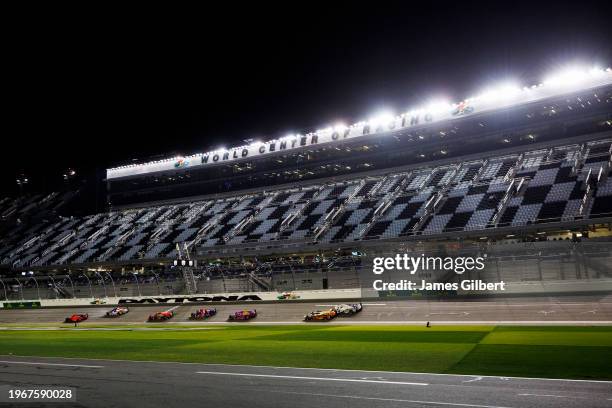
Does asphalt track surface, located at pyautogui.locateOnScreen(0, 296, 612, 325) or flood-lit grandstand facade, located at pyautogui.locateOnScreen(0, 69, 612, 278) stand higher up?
flood-lit grandstand facade, located at pyautogui.locateOnScreen(0, 69, 612, 278)

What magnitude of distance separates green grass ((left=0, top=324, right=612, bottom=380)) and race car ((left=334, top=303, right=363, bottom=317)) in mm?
3013

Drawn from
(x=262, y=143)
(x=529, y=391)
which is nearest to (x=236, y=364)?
(x=529, y=391)

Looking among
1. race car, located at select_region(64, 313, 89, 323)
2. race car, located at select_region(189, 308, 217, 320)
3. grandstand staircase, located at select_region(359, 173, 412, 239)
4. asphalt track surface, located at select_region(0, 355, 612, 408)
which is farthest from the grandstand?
asphalt track surface, located at select_region(0, 355, 612, 408)

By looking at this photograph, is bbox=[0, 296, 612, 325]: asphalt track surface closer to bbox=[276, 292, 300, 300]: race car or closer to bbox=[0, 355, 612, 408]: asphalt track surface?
bbox=[276, 292, 300, 300]: race car

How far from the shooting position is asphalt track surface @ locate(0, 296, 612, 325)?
97.9ft

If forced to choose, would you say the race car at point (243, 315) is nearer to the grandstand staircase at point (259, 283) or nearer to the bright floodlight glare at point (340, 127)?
the grandstand staircase at point (259, 283)

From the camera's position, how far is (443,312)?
35.1 m

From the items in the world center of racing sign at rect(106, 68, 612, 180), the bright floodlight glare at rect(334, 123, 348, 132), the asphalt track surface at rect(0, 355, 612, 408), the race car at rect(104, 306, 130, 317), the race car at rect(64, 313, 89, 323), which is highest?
the bright floodlight glare at rect(334, 123, 348, 132)

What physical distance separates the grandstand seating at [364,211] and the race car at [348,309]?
1562 centimetres

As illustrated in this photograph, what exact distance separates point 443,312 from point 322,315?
1000 cm

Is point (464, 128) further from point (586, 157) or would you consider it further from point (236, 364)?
point (236, 364)

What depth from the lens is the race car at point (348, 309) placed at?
130 ft

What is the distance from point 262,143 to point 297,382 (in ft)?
198

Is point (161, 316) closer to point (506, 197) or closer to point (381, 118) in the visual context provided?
point (381, 118)
